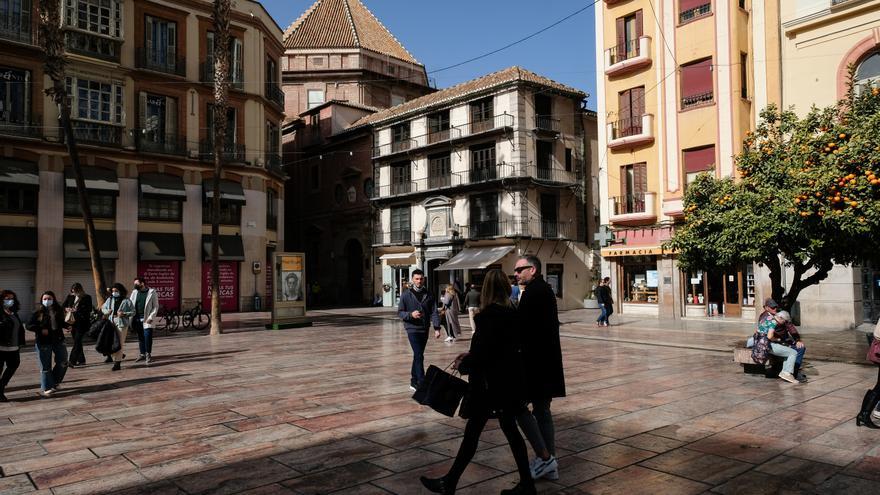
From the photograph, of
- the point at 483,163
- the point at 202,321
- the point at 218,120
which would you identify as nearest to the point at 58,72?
the point at 218,120

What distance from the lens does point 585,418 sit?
7.20 metres

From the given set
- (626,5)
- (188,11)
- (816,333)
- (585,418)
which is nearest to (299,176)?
(188,11)

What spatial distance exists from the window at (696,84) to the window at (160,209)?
75.3ft

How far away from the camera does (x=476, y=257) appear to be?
3331 centimetres

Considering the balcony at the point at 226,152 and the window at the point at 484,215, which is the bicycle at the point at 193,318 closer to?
the balcony at the point at 226,152

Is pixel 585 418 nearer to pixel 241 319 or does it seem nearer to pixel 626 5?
pixel 241 319

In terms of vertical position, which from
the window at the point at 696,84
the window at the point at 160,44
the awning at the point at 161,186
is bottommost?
the awning at the point at 161,186

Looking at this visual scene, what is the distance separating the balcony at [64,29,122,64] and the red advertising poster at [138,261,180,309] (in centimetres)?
924

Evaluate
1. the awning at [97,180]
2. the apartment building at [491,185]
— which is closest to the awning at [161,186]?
the awning at [97,180]

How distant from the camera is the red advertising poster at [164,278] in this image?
90.5 feet

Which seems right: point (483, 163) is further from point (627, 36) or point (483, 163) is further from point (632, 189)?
point (627, 36)

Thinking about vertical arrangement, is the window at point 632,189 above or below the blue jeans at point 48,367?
above

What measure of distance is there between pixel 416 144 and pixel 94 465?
33211 millimetres

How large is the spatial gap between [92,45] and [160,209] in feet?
24.9
